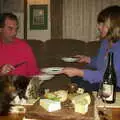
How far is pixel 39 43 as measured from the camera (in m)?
4.30

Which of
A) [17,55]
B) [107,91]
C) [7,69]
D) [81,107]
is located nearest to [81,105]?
[81,107]

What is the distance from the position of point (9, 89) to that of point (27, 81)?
158 millimetres

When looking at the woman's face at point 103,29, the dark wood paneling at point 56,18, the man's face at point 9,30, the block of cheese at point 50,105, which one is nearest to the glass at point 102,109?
the block of cheese at point 50,105

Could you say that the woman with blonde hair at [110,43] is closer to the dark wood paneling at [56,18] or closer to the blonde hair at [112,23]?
the blonde hair at [112,23]

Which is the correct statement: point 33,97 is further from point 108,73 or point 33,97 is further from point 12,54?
point 12,54

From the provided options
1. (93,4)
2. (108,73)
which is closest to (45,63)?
(93,4)

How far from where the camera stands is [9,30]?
249 cm

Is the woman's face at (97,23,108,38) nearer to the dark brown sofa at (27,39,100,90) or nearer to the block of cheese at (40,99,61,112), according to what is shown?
the block of cheese at (40,99,61,112)

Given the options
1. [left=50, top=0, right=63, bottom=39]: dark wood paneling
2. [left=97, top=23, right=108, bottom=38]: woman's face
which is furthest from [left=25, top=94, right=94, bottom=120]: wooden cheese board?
[left=50, top=0, right=63, bottom=39]: dark wood paneling

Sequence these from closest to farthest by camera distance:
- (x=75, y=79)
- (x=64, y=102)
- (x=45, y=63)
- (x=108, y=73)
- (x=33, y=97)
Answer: (x=64, y=102), (x=33, y=97), (x=108, y=73), (x=75, y=79), (x=45, y=63)

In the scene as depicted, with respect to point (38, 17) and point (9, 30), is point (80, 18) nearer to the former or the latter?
point (38, 17)

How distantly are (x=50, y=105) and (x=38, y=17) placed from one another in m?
4.19

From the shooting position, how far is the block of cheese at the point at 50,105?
1352 mm

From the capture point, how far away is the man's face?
2476mm
